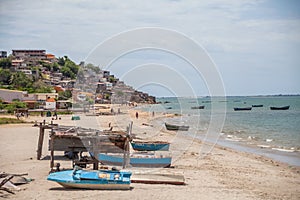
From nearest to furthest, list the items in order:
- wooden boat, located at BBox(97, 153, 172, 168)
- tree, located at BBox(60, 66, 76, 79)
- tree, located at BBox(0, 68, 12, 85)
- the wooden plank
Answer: the wooden plank
wooden boat, located at BBox(97, 153, 172, 168)
tree, located at BBox(0, 68, 12, 85)
tree, located at BBox(60, 66, 76, 79)

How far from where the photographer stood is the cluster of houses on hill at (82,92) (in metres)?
73.6

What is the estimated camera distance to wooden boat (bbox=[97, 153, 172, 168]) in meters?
18.7

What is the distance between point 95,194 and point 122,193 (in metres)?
0.92

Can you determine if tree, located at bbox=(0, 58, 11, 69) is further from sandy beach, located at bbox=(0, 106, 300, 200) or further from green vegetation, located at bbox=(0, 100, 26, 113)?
sandy beach, located at bbox=(0, 106, 300, 200)

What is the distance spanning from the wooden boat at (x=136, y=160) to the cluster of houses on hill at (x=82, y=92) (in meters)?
21.0

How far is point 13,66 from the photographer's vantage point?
438 ft

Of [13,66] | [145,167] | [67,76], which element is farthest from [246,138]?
[67,76]

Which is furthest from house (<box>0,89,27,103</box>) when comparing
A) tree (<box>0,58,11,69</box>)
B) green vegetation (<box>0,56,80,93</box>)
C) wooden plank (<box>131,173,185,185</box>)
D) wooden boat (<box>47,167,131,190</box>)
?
tree (<box>0,58,11,69</box>)

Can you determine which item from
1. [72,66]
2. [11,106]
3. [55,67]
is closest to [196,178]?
[11,106]

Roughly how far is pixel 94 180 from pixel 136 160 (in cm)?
498

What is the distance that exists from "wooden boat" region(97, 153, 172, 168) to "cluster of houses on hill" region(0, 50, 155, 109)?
21034 mm

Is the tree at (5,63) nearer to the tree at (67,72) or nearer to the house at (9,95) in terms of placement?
the tree at (67,72)

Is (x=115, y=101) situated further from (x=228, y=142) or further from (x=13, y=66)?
(x=228, y=142)

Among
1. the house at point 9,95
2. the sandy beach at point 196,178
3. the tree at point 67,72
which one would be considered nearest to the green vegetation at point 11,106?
the house at point 9,95
